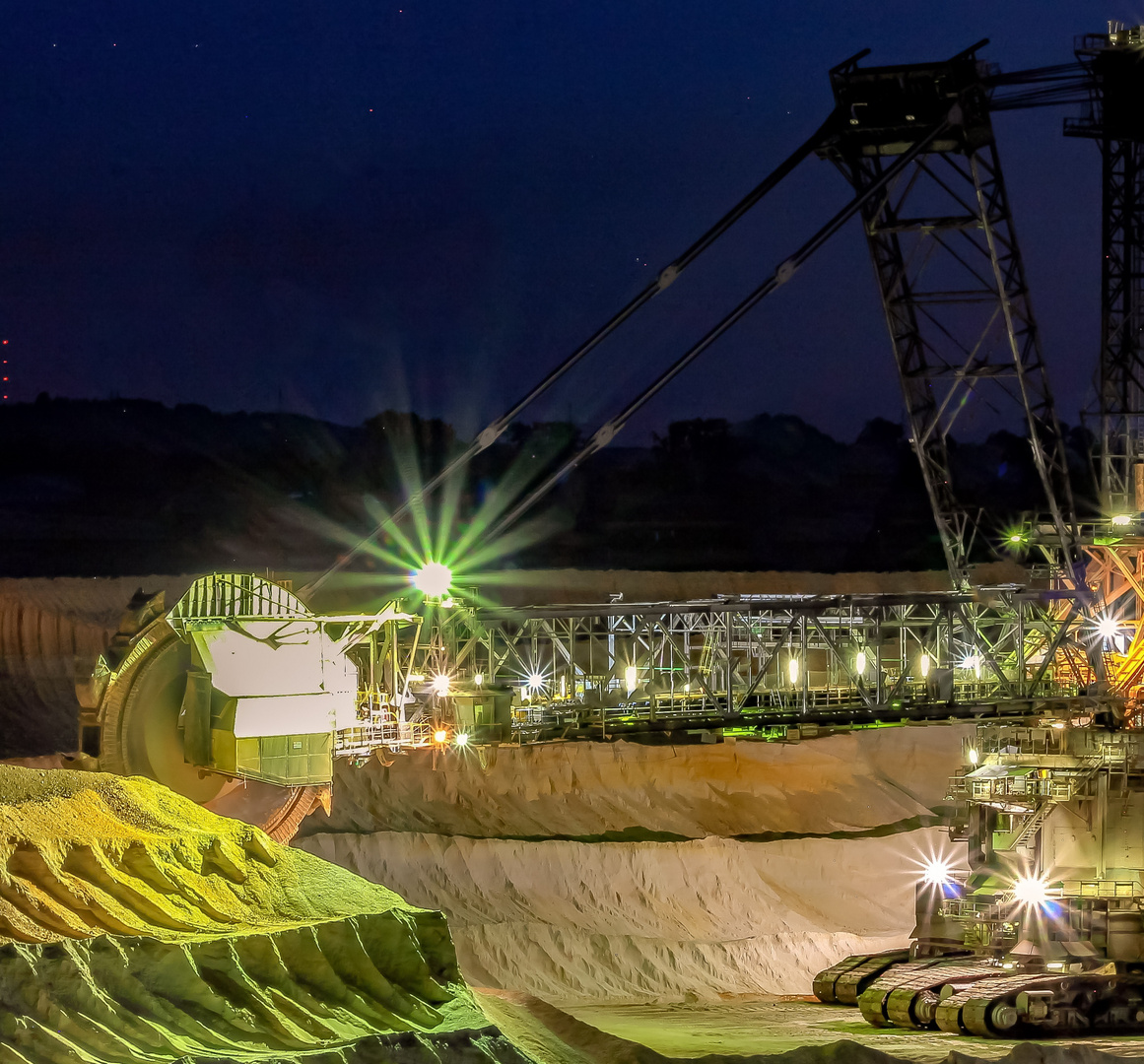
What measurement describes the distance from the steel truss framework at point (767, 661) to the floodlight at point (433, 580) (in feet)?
1.72

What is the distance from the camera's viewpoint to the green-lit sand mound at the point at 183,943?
45.0ft

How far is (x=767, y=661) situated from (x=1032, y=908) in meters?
6.93

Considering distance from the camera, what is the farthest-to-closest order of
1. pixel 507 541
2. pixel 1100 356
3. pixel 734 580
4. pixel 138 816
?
pixel 507 541
pixel 734 580
pixel 1100 356
pixel 138 816

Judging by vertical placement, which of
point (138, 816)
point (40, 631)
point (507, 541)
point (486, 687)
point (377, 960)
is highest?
point (507, 541)

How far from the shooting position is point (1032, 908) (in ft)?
88.2

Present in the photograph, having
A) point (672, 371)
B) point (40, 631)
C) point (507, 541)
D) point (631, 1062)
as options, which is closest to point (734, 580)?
point (507, 541)

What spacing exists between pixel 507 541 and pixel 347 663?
170 ft

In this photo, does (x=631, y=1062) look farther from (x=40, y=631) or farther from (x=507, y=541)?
(x=507, y=541)

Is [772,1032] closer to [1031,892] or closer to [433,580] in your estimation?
[1031,892]

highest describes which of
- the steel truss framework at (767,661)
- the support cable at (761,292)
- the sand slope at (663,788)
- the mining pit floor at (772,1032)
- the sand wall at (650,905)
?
the support cable at (761,292)

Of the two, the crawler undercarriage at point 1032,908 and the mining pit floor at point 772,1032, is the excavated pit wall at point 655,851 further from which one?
the crawler undercarriage at point 1032,908

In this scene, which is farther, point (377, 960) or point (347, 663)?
point (347, 663)

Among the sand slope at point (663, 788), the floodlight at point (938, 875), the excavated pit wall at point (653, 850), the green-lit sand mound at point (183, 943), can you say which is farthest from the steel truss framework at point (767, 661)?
the green-lit sand mound at point (183, 943)

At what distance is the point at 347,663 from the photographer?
25.2m
